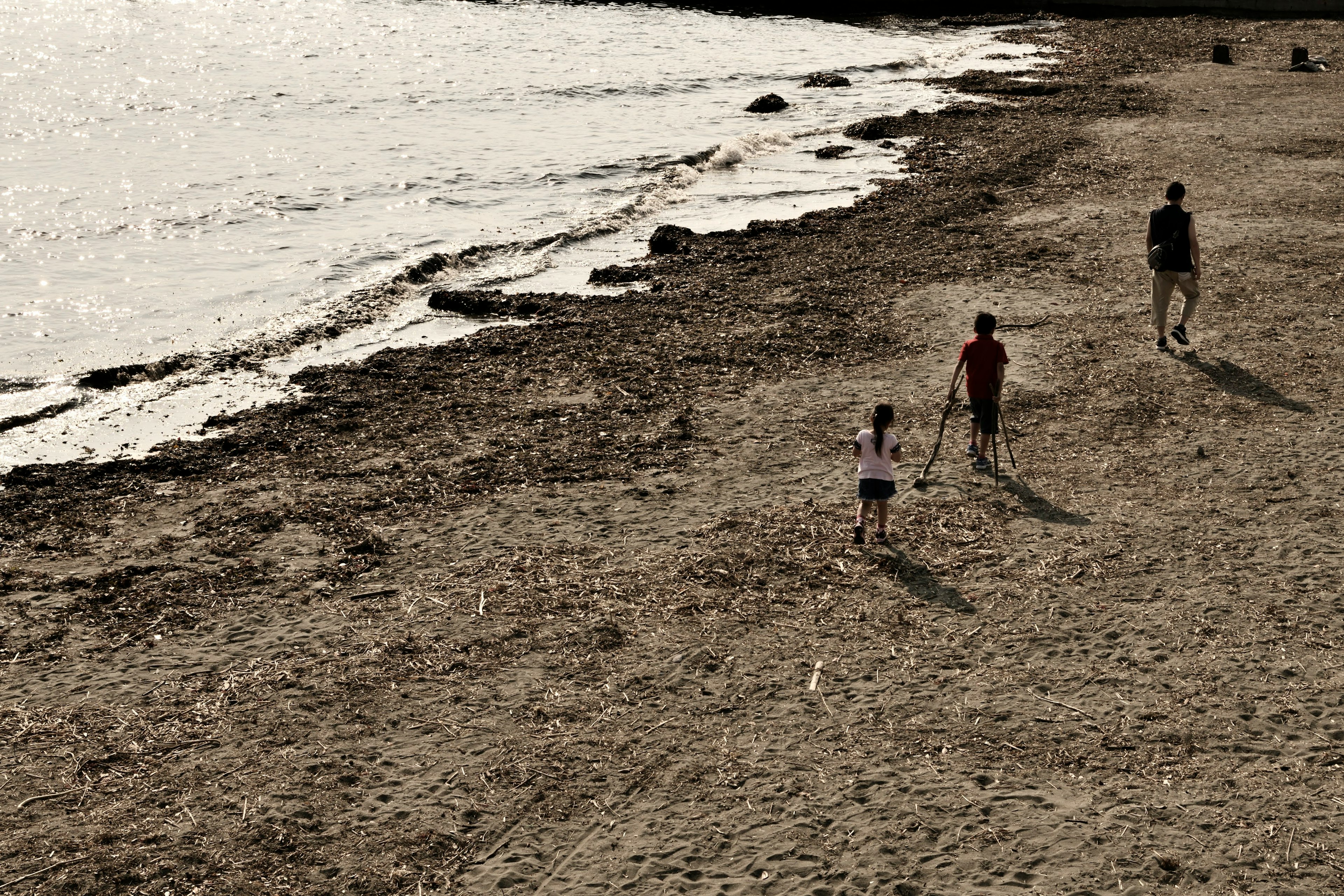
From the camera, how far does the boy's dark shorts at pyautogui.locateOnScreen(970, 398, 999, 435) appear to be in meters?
10.7

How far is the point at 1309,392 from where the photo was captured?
12.1m

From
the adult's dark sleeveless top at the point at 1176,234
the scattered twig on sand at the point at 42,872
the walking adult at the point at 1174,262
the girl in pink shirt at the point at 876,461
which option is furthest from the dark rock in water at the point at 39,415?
the adult's dark sleeveless top at the point at 1176,234

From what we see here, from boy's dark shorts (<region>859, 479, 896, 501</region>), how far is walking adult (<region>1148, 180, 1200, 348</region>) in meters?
5.59

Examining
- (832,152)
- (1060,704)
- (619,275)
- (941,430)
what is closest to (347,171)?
(832,152)

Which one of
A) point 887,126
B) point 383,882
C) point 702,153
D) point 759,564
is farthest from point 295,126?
point 383,882

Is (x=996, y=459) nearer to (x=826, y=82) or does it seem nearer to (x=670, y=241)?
(x=670, y=241)

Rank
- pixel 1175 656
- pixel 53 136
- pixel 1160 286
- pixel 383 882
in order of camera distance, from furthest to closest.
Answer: pixel 53 136 → pixel 1160 286 → pixel 1175 656 → pixel 383 882

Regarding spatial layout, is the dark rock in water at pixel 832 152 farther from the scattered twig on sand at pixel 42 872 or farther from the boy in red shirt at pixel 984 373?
the scattered twig on sand at pixel 42 872

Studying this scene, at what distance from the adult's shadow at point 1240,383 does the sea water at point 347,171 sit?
31.3 ft

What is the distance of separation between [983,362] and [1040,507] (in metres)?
1.44

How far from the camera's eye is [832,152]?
91.9 feet

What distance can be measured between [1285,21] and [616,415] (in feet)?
144

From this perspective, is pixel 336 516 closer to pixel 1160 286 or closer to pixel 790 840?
pixel 790 840

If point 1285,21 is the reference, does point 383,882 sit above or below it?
below
